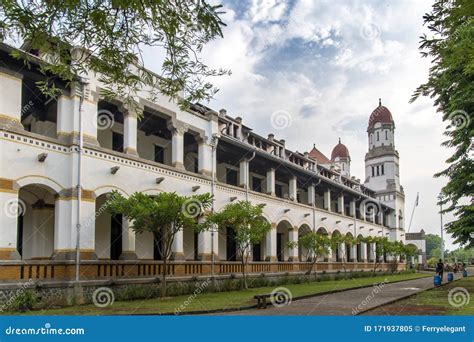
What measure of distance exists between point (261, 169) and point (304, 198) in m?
8.32

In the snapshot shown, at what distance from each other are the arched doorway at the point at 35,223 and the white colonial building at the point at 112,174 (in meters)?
0.04

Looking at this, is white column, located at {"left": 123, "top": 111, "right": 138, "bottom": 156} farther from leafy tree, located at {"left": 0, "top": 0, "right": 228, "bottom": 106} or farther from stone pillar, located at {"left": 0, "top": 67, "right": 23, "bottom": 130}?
leafy tree, located at {"left": 0, "top": 0, "right": 228, "bottom": 106}

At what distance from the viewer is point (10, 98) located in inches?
609

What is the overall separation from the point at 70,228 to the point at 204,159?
8666mm

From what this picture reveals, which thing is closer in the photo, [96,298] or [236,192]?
[96,298]

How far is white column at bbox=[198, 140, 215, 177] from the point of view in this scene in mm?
23547

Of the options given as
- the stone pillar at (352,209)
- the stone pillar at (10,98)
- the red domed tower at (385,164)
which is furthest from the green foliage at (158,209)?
the red domed tower at (385,164)

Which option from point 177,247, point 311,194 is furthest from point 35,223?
point 311,194

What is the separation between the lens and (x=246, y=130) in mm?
28188

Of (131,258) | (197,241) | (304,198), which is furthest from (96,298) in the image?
(304,198)

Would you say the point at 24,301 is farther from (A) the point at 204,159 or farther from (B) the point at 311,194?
(B) the point at 311,194

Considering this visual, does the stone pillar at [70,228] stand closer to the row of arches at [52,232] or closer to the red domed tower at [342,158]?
the row of arches at [52,232]

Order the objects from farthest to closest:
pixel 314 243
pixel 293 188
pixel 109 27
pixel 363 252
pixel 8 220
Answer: pixel 363 252
pixel 293 188
pixel 314 243
pixel 8 220
pixel 109 27

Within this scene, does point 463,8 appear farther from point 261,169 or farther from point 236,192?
point 261,169
